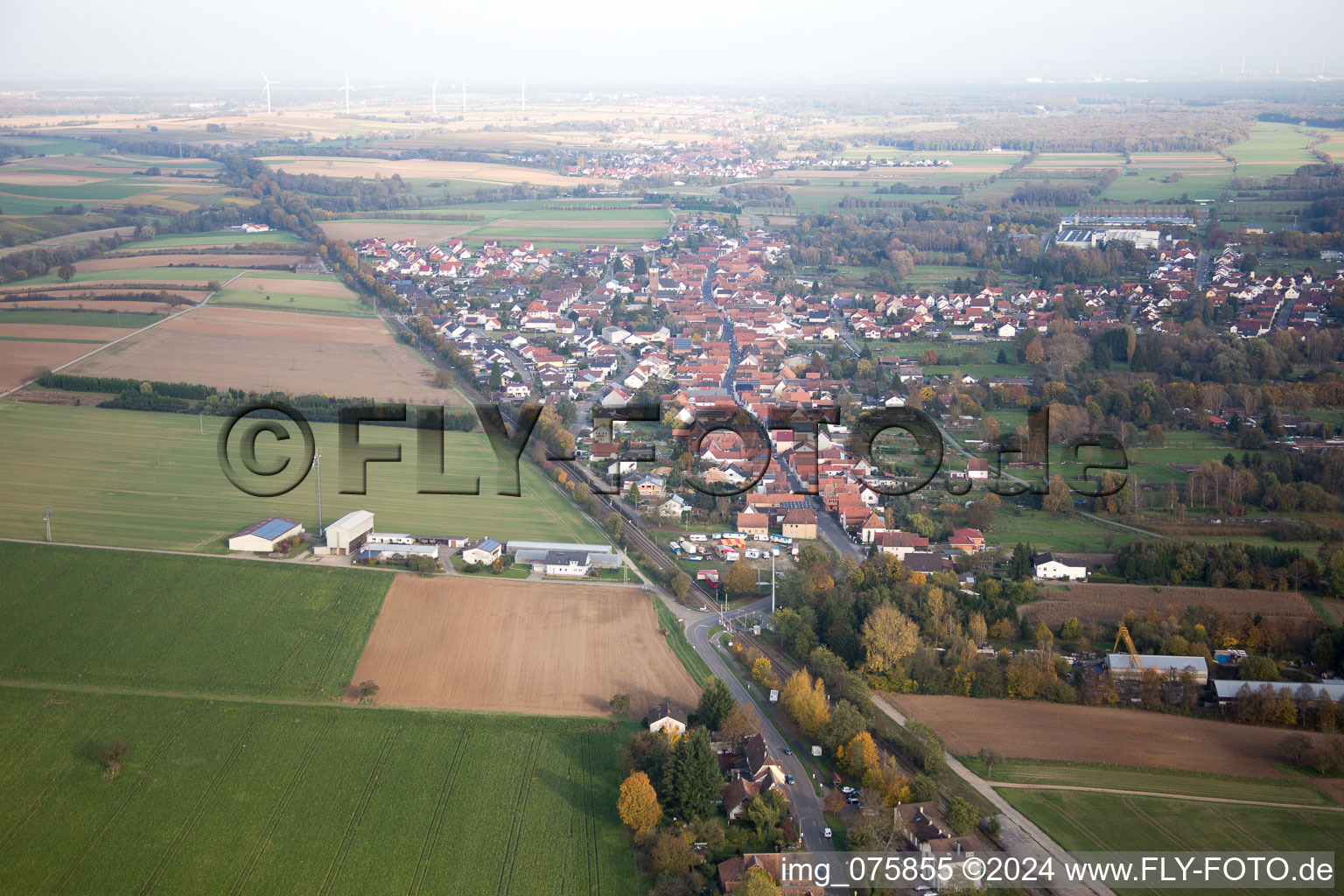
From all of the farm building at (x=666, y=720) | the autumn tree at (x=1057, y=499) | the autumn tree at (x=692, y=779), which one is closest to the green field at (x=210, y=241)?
the autumn tree at (x=1057, y=499)

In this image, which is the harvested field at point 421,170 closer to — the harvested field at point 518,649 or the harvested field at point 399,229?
the harvested field at point 399,229

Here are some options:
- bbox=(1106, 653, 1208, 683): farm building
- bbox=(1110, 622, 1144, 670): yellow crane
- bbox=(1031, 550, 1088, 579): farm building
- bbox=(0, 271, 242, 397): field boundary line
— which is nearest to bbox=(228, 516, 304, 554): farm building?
bbox=(0, 271, 242, 397): field boundary line

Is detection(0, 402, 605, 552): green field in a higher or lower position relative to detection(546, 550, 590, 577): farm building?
higher

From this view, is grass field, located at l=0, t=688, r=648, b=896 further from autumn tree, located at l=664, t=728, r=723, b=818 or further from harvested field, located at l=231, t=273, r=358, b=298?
harvested field, located at l=231, t=273, r=358, b=298

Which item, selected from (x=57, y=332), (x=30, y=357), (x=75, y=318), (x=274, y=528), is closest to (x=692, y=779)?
(x=274, y=528)

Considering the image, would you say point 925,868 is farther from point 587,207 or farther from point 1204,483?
point 587,207
